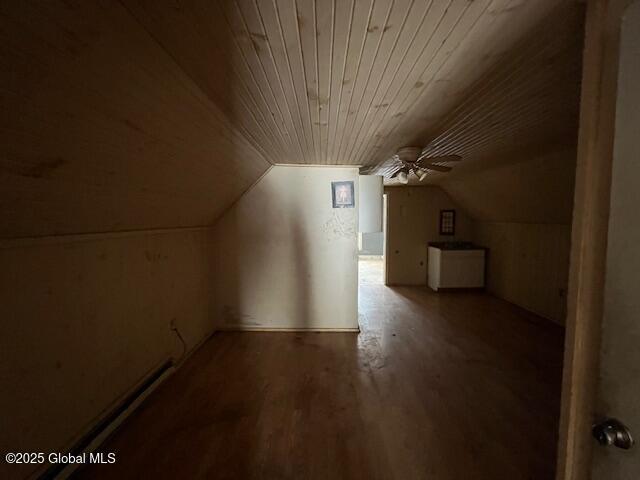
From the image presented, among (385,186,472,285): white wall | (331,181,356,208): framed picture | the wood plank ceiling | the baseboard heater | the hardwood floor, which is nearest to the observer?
the wood plank ceiling

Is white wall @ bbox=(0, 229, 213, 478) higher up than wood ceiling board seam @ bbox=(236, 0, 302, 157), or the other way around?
wood ceiling board seam @ bbox=(236, 0, 302, 157)

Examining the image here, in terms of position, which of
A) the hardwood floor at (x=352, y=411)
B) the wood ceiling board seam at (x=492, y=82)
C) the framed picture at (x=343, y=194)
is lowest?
the hardwood floor at (x=352, y=411)

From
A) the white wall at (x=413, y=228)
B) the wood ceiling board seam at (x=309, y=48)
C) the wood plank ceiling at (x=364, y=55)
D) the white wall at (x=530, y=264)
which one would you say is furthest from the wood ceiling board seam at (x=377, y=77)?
the white wall at (x=413, y=228)

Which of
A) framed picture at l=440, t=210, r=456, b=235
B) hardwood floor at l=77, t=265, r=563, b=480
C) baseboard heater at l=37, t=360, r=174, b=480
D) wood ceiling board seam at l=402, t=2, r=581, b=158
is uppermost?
wood ceiling board seam at l=402, t=2, r=581, b=158

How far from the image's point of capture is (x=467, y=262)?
4.82 m

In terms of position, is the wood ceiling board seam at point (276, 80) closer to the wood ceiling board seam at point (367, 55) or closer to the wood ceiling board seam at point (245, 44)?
the wood ceiling board seam at point (245, 44)

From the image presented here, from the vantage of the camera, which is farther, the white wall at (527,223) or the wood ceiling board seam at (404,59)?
the white wall at (527,223)

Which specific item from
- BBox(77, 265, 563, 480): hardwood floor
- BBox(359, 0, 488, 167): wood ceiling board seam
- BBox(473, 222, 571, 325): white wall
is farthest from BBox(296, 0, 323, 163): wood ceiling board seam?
BBox(473, 222, 571, 325): white wall

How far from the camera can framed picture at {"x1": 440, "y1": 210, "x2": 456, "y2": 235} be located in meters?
5.31

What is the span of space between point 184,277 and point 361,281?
13.2ft

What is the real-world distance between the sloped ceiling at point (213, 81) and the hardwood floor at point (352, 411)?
4.68 feet

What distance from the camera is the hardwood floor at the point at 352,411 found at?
55.5 inches

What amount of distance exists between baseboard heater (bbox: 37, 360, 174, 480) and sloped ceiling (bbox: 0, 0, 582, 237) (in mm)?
1233

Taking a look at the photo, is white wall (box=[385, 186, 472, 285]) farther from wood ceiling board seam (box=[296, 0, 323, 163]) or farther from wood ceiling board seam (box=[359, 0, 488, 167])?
wood ceiling board seam (box=[296, 0, 323, 163])
